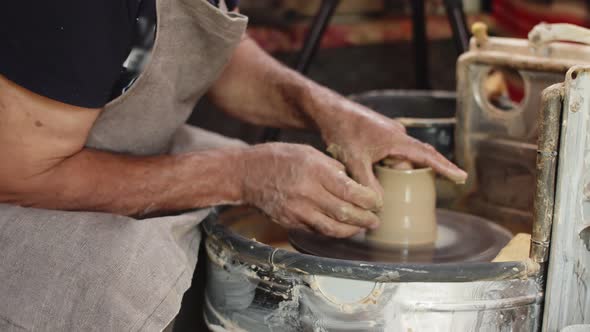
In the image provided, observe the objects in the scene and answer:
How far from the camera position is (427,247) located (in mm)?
1354

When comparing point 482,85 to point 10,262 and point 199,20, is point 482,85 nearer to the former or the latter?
point 199,20

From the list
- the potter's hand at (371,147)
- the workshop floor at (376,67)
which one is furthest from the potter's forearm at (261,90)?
the workshop floor at (376,67)

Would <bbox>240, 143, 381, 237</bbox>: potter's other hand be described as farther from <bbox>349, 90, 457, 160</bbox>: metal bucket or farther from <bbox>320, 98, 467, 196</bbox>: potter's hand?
<bbox>349, 90, 457, 160</bbox>: metal bucket

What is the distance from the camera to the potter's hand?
1.31 m

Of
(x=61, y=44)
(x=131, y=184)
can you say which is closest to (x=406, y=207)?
(x=131, y=184)

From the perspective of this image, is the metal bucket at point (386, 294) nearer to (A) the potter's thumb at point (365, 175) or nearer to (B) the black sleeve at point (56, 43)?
(A) the potter's thumb at point (365, 175)

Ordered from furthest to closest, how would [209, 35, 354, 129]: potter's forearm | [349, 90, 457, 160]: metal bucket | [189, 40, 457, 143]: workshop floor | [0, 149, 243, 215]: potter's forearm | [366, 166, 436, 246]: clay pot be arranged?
[189, 40, 457, 143]: workshop floor, [349, 90, 457, 160]: metal bucket, [209, 35, 354, 129]: potter's forearm, [366, 166, 436, 246]: clay pot, [0, 149, 243, 215]: potter's forearm

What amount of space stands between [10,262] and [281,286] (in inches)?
16.1

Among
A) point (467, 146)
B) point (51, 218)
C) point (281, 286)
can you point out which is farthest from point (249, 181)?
point (467, 146)

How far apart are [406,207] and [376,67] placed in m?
2.09

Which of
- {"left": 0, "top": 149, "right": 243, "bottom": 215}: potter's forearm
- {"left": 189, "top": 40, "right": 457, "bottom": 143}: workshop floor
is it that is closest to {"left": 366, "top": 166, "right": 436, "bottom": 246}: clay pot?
{"left": 0, "top": 149, "right": 243, "bottom": 215}: potter's forearm

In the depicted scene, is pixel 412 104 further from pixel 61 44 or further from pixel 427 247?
pixel 61 44

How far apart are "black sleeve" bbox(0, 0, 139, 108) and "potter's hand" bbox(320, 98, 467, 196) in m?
0.46

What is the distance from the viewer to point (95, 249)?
1.16 meters
